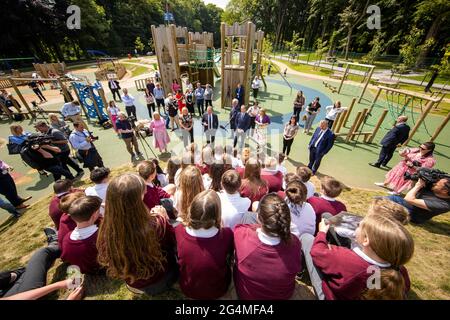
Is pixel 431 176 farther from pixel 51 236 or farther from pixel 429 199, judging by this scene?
pixel 51 236

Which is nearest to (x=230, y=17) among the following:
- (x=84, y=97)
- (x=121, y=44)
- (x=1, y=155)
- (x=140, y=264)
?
(x=121, y=44)

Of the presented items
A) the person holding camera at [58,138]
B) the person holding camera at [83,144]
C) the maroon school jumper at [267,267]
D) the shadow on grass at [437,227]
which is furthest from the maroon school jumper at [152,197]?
the shadow on grass at [437,227]

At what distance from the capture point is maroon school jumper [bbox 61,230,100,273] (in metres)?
2.42

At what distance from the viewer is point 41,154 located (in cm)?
509

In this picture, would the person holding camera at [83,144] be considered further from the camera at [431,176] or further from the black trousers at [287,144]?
the camera at [431,176]

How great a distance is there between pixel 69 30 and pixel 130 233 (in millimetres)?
51535

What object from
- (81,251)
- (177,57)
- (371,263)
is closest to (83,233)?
(81,251)

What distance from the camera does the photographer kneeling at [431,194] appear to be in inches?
141

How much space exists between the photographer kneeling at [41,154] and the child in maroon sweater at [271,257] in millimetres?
5998

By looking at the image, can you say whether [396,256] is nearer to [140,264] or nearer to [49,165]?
[140,264]

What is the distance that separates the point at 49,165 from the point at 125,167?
81.4 inches

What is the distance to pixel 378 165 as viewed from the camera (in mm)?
7125

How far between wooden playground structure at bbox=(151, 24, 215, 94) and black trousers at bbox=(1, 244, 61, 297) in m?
11.6

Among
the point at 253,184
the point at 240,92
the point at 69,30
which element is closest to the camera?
the point at 253,184
